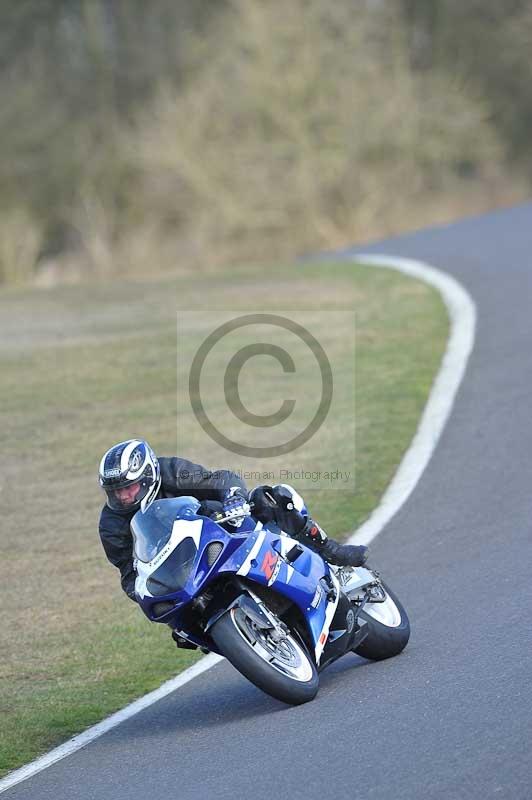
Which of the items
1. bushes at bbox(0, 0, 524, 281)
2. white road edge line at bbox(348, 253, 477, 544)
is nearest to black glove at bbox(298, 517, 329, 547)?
white road edge line at bbox(348, 253, 477, 544)

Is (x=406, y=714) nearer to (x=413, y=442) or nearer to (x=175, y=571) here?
(x=175, y=571)

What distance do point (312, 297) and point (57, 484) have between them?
909cm

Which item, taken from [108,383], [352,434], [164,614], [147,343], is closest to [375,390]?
[352,434]

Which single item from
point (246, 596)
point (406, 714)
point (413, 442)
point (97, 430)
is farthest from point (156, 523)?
point (97, 430)

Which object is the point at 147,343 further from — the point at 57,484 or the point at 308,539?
the point at 308,539

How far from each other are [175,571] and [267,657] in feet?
2.05

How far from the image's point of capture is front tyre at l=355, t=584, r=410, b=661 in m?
7.12

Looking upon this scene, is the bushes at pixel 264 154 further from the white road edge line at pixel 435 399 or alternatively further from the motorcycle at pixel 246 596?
the motorcycle at pixel 246 596

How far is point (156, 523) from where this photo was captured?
253 inches

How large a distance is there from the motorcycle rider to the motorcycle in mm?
119

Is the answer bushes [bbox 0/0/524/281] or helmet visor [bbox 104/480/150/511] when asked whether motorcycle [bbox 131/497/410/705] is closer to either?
helmet visor [bbox 104/480/150/511]

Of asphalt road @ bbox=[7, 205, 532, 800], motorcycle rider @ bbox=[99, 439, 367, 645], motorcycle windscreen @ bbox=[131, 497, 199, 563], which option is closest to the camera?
asphalt road @ bbox=[7, 205, 532, 800]

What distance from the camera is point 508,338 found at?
15.9 meters

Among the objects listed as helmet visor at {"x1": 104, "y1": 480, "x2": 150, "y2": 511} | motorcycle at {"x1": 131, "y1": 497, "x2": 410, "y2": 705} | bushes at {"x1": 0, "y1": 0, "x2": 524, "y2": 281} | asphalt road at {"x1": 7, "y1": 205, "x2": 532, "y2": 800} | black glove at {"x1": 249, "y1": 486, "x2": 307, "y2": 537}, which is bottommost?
asphalt road at {"x1": 7, "y1": 205, "x2": 532, "y2": 800}
